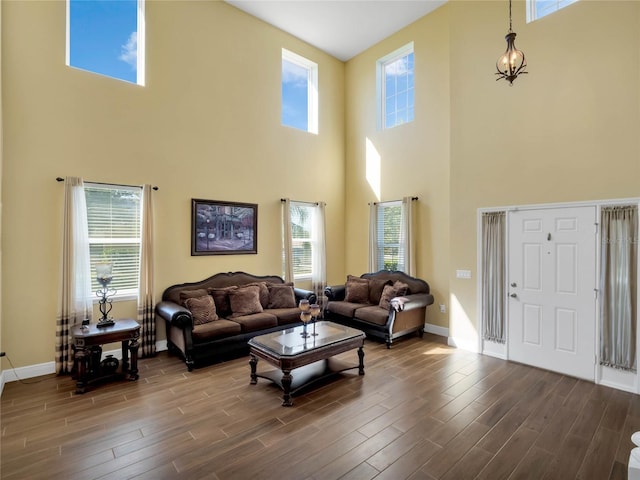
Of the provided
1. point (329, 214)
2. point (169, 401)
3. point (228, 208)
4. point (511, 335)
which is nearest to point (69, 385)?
point (169, 401)

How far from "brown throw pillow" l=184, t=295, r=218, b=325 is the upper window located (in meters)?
3.24

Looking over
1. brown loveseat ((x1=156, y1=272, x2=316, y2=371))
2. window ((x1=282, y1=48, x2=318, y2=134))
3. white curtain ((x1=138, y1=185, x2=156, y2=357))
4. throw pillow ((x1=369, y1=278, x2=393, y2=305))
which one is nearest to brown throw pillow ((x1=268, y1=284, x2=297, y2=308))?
brown loveseat ((x1=156, y1=272, x2=316, y2=371))

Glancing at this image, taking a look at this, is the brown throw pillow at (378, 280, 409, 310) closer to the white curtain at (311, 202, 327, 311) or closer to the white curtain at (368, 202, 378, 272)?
the white curtain at (368, 202, 378, 272)

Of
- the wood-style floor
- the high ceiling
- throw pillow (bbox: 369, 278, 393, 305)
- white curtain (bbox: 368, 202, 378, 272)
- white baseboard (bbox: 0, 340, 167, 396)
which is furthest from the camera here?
white curtain (bbox: 368, 202, 378, 272)

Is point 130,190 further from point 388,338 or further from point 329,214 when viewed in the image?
point 388,338

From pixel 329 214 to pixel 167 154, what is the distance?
3420mm

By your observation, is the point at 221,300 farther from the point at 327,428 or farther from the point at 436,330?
the point at 436,330

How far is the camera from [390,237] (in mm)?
6559

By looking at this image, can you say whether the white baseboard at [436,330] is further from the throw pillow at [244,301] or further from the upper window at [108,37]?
the upper window at [108,37]

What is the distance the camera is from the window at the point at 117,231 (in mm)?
4355

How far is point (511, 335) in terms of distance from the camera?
451 centimetres

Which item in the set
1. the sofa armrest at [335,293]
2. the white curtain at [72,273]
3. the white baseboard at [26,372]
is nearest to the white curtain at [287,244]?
the sofa armrest at [335,293]

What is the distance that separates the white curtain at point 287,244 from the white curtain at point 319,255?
736 mm

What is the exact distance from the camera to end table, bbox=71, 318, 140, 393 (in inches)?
140
